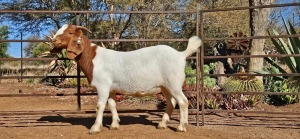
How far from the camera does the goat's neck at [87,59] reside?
21.9ft

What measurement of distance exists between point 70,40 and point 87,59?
40 centimetres

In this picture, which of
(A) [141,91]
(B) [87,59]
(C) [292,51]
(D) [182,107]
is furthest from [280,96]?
(B) [87,59]

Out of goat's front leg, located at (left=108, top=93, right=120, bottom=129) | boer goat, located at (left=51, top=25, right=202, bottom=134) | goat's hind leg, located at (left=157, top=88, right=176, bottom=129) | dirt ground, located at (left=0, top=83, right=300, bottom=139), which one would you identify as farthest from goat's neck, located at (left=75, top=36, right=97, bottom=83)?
goat's hind leg, located at (left=157, top=88, right=176, bottom=129)

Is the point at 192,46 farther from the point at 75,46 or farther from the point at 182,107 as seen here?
the point at 75,46

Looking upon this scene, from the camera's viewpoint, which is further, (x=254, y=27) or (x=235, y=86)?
(x=254, y=27)

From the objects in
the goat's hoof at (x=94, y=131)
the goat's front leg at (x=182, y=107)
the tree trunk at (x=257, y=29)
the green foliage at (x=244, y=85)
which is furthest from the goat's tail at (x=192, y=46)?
the tree trunk at (x=257, y=29)

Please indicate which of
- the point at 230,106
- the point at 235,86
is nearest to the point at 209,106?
the point at 230,106

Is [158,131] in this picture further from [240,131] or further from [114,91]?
[240,131]

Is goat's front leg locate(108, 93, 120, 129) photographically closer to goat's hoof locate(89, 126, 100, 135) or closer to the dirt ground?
the dirt ground

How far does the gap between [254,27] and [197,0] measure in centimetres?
1532

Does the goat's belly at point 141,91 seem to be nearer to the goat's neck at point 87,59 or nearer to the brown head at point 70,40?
the goat's neck at point 87,59

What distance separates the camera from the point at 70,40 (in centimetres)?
667

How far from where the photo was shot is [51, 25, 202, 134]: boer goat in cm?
651

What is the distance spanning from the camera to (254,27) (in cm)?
1214
